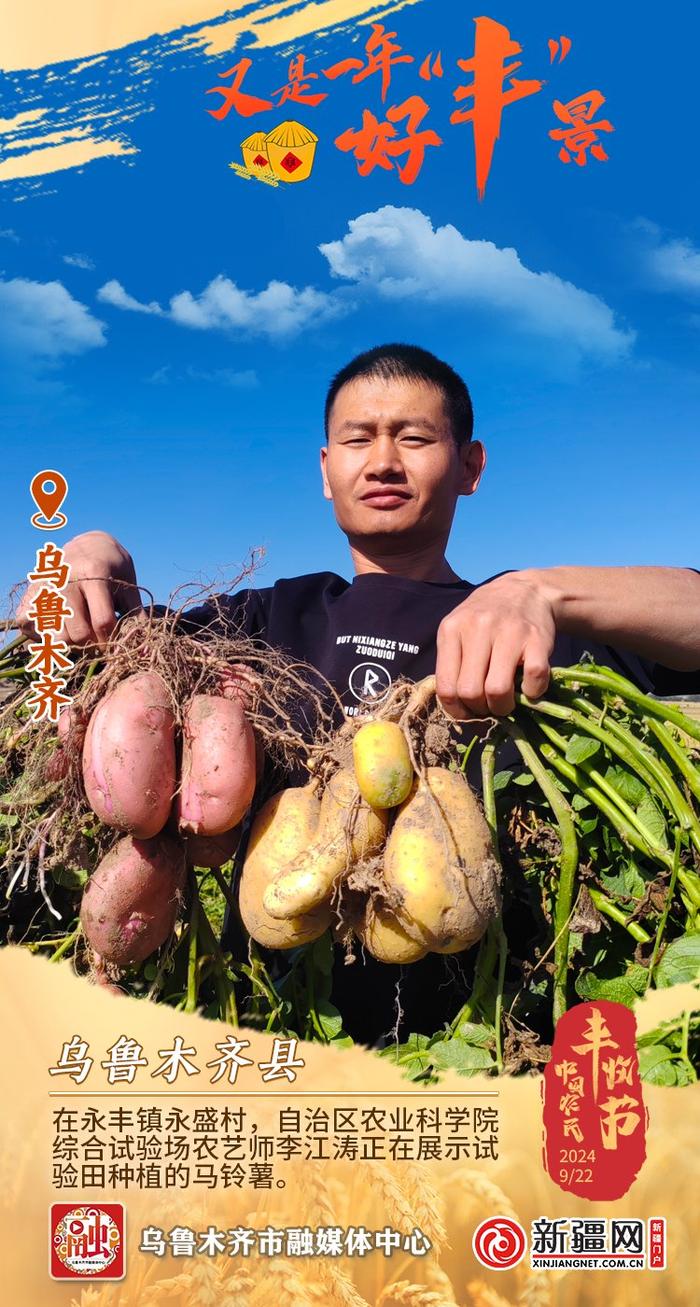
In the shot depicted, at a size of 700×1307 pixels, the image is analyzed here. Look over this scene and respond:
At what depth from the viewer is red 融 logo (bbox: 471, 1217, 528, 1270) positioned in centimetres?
139

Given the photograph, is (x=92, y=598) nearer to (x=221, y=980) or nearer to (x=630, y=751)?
(x=221, y=980)

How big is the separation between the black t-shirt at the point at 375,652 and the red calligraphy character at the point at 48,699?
0.42 meters

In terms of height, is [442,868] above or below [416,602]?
below

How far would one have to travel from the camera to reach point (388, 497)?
2.75m

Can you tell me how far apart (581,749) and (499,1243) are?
2.59ft

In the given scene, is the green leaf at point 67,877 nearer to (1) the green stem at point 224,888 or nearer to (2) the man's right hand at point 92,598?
(1) the green stem at point 224,888

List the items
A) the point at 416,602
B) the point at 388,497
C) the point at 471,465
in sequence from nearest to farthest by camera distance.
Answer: the point at 416,602 → the point at 388,497 → the point at 471,465

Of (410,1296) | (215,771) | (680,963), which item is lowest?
(410,1296)

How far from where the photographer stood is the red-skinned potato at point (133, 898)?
5.15 feet

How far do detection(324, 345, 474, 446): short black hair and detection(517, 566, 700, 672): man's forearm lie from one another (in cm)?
115

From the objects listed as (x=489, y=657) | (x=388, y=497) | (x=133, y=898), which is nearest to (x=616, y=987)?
(x=489, y=657)

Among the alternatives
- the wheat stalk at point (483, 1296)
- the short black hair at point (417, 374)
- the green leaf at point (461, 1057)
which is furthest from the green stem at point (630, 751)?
the short black hair at point (417, 374)

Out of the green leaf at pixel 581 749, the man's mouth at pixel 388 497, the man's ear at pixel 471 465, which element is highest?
the man's ear at pixel 471 465

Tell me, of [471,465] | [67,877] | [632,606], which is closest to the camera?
[67,877]
